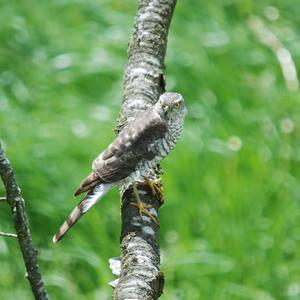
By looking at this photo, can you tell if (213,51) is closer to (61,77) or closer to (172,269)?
(61,77)

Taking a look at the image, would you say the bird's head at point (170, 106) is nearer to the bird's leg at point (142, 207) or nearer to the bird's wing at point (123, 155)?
the bird's wing at point (123, 155)

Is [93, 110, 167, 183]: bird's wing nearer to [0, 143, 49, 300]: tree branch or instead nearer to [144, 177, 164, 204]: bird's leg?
[144, 177, 164, 204]: bird's leg

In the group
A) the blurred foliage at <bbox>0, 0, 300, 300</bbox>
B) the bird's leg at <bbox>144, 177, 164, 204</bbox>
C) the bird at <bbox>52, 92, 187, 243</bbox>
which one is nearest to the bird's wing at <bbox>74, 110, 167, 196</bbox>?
the bird at <bbox>52, 92, 187, 243</bbox>

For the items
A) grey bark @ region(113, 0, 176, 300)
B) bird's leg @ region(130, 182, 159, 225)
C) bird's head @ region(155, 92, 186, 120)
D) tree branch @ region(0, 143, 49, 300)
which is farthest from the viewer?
bird's head @ region(155, 92, 186, 120)

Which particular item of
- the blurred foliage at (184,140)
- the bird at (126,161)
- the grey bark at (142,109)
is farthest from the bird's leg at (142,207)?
the blurred foliage at (184,140)

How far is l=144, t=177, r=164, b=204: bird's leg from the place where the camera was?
3557 mm

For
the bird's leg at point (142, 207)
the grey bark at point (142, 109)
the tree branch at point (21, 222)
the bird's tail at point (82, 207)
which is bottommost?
the bird's tail at point (82, 207)

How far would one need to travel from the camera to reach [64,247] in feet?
17.8

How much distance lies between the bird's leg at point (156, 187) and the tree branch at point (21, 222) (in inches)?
40.9

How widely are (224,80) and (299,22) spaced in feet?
4.39

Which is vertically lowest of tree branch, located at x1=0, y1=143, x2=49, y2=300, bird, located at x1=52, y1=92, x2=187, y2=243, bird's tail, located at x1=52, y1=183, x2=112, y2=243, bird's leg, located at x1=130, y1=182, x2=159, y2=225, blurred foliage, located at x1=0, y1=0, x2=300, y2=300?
blurred foliage, located at x1=0, y1=0, x2=300, y2=300

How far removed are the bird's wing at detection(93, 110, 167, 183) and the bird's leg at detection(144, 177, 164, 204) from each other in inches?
4.6

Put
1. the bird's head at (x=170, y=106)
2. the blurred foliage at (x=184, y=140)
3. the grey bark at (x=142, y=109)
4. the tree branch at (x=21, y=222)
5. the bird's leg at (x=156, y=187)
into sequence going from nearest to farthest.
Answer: the tree branch at (x=21, y=222) → the grey bark at (x=142, y=109) → the bird's leg at (x=156, y=187) → the bird's head at (x=170, y=106) → the blurred foliage at (x=184, y=140)

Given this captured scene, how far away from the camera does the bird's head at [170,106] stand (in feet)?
13.0
